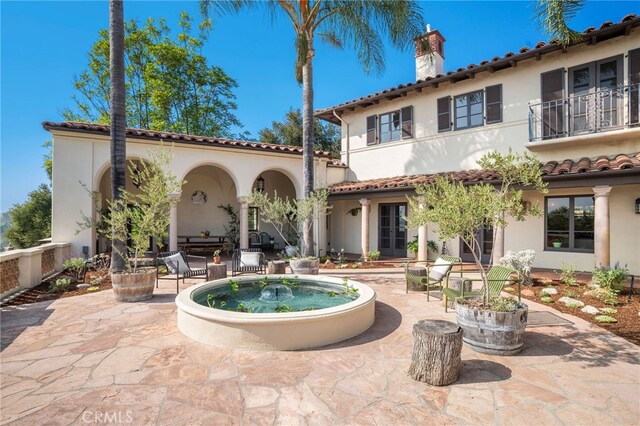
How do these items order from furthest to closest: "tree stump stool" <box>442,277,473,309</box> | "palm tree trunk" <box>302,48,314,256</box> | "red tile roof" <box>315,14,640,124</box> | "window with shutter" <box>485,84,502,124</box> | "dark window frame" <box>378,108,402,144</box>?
"dark window frame" <box>378,108,402,144</box>
"window with shutter" <box>485,84,502,124</box>
"palm tree trunk" <box>302,48,314,256</box>
"red tile roof" <box>315,14,640,124</box>
"tree stump stool" <box>442,277,473,309</box>

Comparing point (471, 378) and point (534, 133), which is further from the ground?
point (534, 133)

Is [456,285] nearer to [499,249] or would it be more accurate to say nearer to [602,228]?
[499,249]

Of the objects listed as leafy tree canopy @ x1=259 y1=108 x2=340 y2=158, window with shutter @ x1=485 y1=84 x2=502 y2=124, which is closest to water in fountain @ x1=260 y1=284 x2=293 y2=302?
window with shutter @ x1=485 y1=84 x2=502 y2=124

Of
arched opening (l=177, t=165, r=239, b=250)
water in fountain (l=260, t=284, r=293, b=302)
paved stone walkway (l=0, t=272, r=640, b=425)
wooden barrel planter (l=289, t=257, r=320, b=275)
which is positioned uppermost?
arched opening (l=177, t=165, r=239, b=250)

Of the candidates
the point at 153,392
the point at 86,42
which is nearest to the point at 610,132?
the point at 153,392

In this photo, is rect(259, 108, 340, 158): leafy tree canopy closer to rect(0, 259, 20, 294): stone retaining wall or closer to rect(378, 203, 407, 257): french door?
rect(378, 203, 407, 257): french door

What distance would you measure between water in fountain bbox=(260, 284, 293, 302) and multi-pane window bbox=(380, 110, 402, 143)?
382 inches

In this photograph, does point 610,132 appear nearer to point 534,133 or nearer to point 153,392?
point 534,133

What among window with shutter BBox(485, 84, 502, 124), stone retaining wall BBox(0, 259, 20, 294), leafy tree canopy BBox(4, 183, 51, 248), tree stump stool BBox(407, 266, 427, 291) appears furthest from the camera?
leafy tree canopy BBox(4, 183, 51, 248)

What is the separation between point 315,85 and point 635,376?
10852 mm

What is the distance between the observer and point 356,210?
15.4 meters

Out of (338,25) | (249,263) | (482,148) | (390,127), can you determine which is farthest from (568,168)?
(249,263)

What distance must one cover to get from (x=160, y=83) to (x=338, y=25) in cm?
1794

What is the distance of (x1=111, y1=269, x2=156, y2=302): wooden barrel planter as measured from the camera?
6.94 metres
